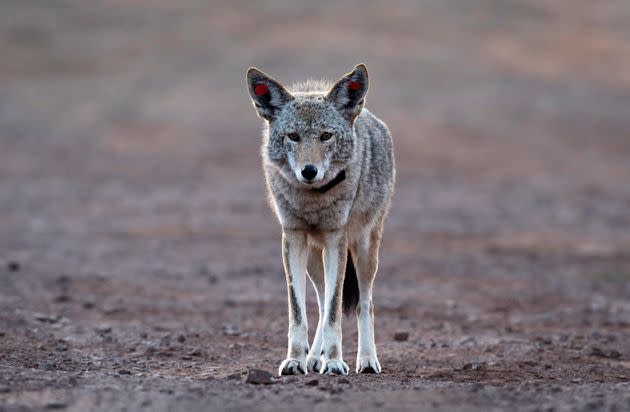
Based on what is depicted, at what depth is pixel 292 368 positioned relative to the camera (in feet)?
25.6

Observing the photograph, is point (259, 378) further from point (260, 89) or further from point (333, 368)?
point (260, 89)

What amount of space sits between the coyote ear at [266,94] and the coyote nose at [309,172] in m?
0.72

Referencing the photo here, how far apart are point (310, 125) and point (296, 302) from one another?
4.30 feet

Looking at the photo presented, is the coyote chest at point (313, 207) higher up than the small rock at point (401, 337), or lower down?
higher up

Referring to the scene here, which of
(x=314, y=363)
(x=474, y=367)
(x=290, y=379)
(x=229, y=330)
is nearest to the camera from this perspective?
(x=290, y=379)

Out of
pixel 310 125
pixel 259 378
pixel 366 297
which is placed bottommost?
pixel 259 378

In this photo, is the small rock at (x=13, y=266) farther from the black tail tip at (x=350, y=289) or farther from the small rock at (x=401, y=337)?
the black tail tip at (x=350, y=289)

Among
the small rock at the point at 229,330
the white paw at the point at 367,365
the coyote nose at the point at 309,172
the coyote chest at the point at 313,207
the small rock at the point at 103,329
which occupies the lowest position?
the small rock at the point at 229,330

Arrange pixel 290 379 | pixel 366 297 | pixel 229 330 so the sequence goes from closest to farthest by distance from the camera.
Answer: pixel 290 379
pixel 366 297
pixel 229 330

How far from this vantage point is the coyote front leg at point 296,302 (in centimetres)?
786

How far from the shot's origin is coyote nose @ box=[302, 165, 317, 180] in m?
7.77

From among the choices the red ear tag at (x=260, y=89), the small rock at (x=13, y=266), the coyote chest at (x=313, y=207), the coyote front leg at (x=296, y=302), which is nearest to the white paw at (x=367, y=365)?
the coyote front leg at (x=296, y=302)

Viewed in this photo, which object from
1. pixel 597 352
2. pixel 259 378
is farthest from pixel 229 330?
pixel 259 378

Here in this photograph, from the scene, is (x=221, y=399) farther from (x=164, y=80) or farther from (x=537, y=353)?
(x=164, y=80)
